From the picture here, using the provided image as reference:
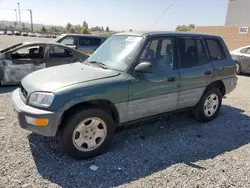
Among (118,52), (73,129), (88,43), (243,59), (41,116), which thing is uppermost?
(118,52)

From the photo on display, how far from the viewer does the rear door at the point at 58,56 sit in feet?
22.7

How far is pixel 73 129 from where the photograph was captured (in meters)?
2.99

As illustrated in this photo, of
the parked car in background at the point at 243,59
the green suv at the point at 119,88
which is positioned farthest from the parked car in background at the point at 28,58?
the parked car in background at the point at 243,59

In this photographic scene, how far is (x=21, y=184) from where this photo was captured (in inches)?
104

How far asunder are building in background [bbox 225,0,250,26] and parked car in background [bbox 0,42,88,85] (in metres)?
30.5

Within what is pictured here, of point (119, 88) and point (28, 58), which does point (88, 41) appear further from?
point (119, 88)

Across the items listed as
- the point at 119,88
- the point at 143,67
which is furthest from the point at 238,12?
the point at 119,88

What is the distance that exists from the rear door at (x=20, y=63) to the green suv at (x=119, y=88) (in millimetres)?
3202

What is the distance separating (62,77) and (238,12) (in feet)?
117

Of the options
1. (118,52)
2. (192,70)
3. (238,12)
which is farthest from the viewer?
(238,12)

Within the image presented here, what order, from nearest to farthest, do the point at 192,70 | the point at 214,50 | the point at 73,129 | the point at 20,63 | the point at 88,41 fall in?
1. the point at 73,129
2. the point at 192,70
3. the point at 214,50
4. the point at 20,63
5. the point at 88,41

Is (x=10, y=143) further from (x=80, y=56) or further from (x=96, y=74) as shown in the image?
(x=80, y=56)

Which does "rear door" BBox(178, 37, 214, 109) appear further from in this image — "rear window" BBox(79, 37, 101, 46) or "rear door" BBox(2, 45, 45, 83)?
"rear window" BBox(79, 37, 101, 46)

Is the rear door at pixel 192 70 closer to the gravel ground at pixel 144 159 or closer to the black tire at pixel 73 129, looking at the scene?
the gravel ground at pixel 144 159
